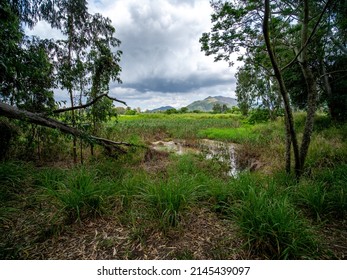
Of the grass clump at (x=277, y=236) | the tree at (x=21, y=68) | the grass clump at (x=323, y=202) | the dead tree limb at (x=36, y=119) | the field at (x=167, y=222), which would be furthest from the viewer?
the dead tree limb at (x=36, y=119)

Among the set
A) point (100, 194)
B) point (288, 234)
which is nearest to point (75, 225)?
point (100, 194)

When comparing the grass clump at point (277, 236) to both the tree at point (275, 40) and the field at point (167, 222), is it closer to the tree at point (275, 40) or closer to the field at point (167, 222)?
the field at point (167, 222)

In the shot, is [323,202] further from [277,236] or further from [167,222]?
[167,222]

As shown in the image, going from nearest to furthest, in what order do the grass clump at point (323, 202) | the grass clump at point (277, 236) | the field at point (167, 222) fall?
the grass clump at point (277, 236) → the field at point (167, 222) → the grass clump at point (323, 202)

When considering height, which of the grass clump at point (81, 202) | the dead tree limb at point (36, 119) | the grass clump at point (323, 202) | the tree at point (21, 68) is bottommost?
the grass clump at point (323, 202)

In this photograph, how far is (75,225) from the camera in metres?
2.52

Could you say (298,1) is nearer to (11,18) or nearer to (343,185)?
(343,185)

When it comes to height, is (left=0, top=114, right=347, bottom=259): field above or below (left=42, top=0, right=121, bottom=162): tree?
below

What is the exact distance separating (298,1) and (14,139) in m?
10.2

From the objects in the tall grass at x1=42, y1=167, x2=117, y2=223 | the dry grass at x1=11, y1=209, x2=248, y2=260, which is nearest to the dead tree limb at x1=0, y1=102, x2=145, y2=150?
the tall grass at x1=42, y1=167, x2=117, y2=223

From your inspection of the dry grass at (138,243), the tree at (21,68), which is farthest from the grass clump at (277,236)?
the tree at (21,68)

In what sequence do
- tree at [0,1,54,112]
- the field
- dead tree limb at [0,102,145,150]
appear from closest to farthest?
the field < tree at [0,1,54,112] < dead tree limb at [0,102,145,150]

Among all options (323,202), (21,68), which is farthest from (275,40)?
(21,68)

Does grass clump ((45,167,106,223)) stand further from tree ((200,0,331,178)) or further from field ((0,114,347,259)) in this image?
tree ((200,0,331,178))
